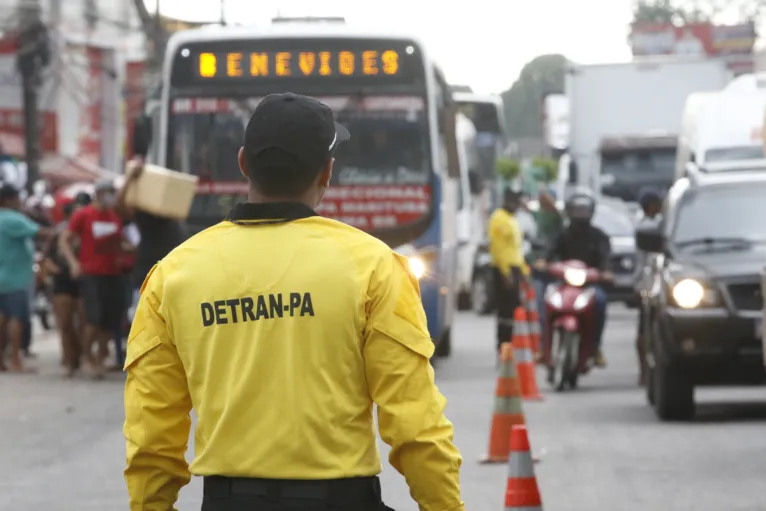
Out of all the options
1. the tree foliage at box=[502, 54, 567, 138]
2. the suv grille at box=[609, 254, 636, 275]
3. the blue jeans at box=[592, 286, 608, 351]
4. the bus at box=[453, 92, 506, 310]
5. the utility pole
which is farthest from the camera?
the tree foliage at box=[502, 54, 567, 138]

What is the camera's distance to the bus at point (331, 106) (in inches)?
721

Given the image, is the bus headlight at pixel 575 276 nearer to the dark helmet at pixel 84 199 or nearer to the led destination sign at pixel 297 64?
the led destination sign at pixel 297 64

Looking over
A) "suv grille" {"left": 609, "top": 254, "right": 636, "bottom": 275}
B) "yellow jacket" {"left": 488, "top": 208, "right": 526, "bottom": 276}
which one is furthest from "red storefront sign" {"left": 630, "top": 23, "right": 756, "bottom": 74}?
"yellow jacket" {"left": 488, "top": 208, "right": 526, "bottom": 276}

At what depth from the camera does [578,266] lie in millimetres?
17797

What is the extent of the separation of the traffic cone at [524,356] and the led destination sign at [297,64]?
3250 mm

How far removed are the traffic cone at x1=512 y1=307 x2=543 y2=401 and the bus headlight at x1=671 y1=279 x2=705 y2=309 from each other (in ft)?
4.71

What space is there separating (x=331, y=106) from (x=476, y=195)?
844cm

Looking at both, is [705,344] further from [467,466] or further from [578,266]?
[578,266]

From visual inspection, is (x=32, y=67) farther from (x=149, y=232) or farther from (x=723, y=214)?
(x=723, y=214)

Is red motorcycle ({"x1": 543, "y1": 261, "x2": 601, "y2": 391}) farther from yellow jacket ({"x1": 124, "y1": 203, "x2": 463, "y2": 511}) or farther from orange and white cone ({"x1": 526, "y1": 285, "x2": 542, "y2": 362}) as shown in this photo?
yellow jacket ({"x1": 124, "y1": 203, "x2": 463, "y2": 511})

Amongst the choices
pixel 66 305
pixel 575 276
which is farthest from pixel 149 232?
pixel 575 276

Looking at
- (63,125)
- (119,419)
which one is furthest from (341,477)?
(63,125)

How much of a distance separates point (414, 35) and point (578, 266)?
262cm

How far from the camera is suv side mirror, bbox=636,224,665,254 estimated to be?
14516 mm
